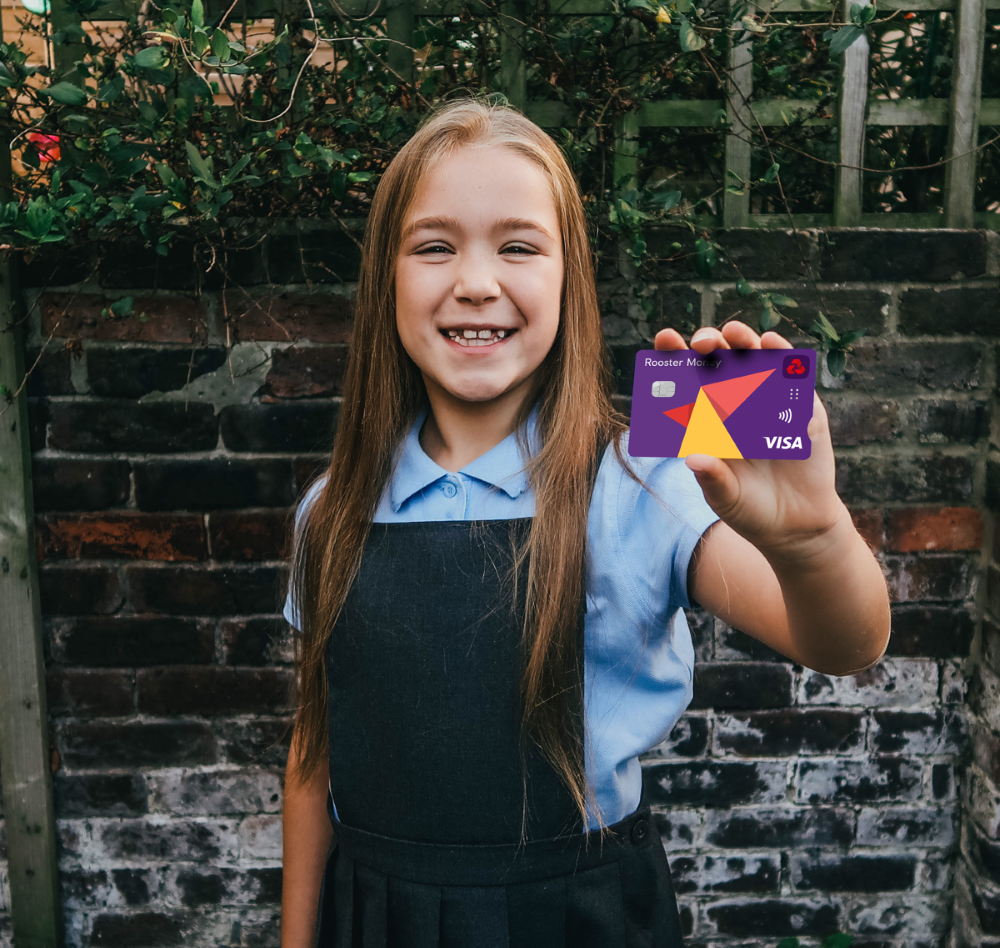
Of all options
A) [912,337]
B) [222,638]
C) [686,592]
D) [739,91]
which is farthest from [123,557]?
[912,337]

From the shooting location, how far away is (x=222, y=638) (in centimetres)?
161

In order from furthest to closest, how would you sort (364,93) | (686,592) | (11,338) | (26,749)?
(26,749) < (11,338) < (364,93) < (686,592)

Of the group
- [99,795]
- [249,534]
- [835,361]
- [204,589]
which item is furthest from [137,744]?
[835,361]

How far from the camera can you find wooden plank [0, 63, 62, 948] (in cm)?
153

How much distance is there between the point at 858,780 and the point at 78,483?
1.64m

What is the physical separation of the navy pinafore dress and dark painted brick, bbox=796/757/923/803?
0.67 meters

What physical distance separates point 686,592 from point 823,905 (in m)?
1.11

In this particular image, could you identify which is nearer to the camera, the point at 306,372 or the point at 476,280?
the point at 476,280

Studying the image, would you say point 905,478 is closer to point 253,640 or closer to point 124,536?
point 253,640

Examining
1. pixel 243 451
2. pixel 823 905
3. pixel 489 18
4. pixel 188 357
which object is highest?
pixel 489 18

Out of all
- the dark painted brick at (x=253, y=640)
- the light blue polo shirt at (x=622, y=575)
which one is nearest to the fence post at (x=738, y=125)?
the light blue polo shirt at (x=622, y=575)

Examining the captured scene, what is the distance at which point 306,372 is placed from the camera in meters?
1.55

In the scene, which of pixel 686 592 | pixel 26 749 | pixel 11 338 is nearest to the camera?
pixel 686 592

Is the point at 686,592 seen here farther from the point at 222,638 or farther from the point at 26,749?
the point at 26,749
